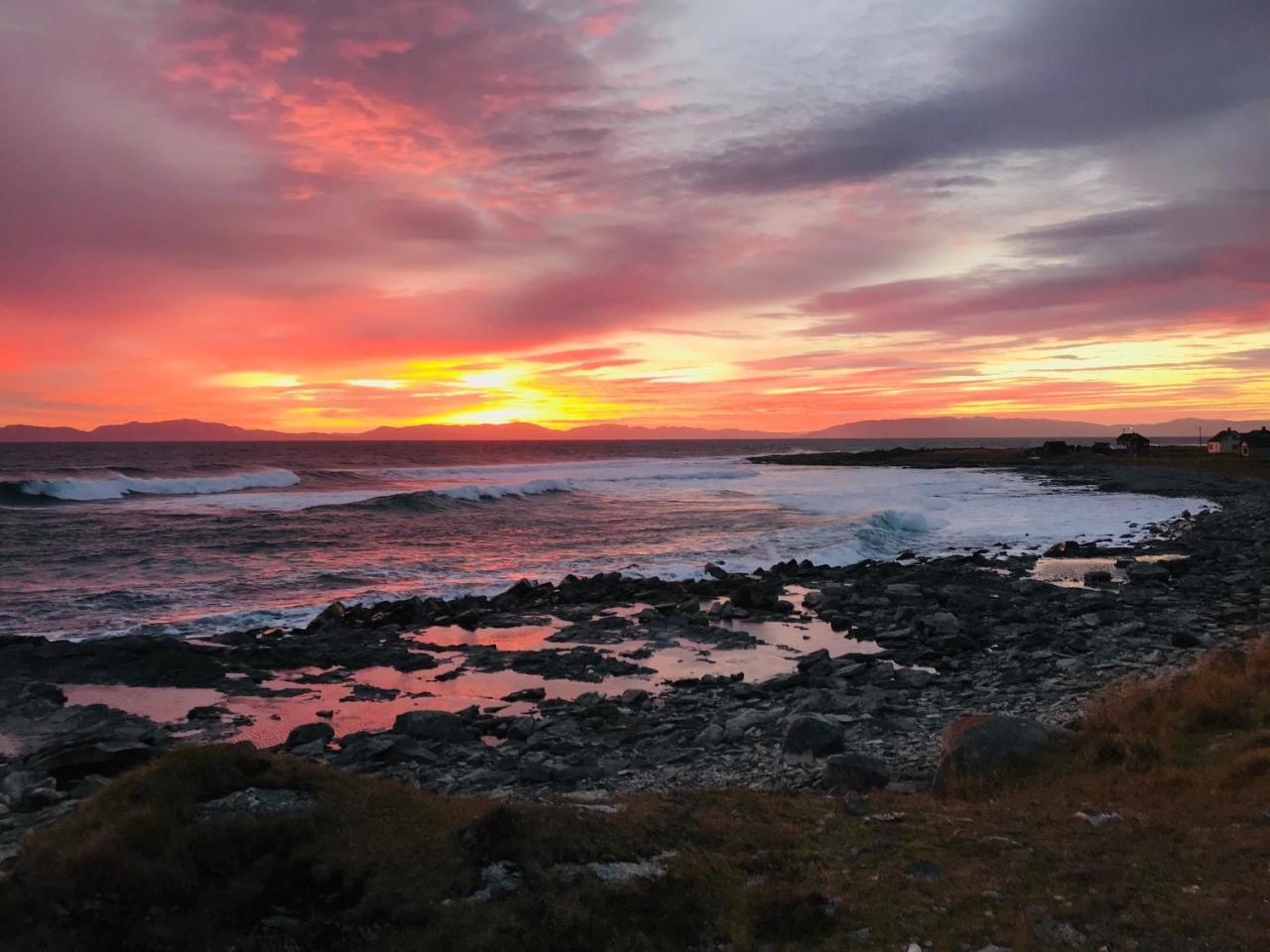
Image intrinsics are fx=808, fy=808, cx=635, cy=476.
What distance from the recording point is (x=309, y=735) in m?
14.5

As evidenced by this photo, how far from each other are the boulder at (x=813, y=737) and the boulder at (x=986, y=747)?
6.44 feet

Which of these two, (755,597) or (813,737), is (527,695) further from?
(755,597)

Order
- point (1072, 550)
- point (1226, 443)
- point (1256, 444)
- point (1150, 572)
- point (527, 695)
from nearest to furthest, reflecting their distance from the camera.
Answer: point (527, 695)
point (1150, 572)
point (1072, 550)
point (1256, 444)
point (1226, 443)

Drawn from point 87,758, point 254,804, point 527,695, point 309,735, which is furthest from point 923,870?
point 87,758

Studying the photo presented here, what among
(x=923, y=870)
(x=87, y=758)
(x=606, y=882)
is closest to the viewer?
(x=606, y=882)

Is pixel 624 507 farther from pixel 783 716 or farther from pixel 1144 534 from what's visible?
pixel 783 716

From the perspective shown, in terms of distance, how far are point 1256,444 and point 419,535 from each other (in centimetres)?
9695

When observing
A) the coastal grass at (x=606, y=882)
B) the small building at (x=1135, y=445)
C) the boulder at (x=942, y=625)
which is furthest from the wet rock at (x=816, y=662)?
the small building at (x=1135, y=445)

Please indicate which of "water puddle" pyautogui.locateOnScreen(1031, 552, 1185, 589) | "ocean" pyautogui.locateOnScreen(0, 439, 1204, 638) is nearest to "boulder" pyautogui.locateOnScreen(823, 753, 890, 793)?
"ocean" pyautogui.locateOnScreen(0, 439, 1204, 638)

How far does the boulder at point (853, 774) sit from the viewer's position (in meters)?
10.4

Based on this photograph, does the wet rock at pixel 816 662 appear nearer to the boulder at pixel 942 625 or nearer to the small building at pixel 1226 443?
the boulder at pixel 942 625

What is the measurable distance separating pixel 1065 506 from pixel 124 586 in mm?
52354

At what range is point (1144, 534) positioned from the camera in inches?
1540

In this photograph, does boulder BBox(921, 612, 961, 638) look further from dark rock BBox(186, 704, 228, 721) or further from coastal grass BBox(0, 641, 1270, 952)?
dark rock BBox(186, 704, 228, 721)
